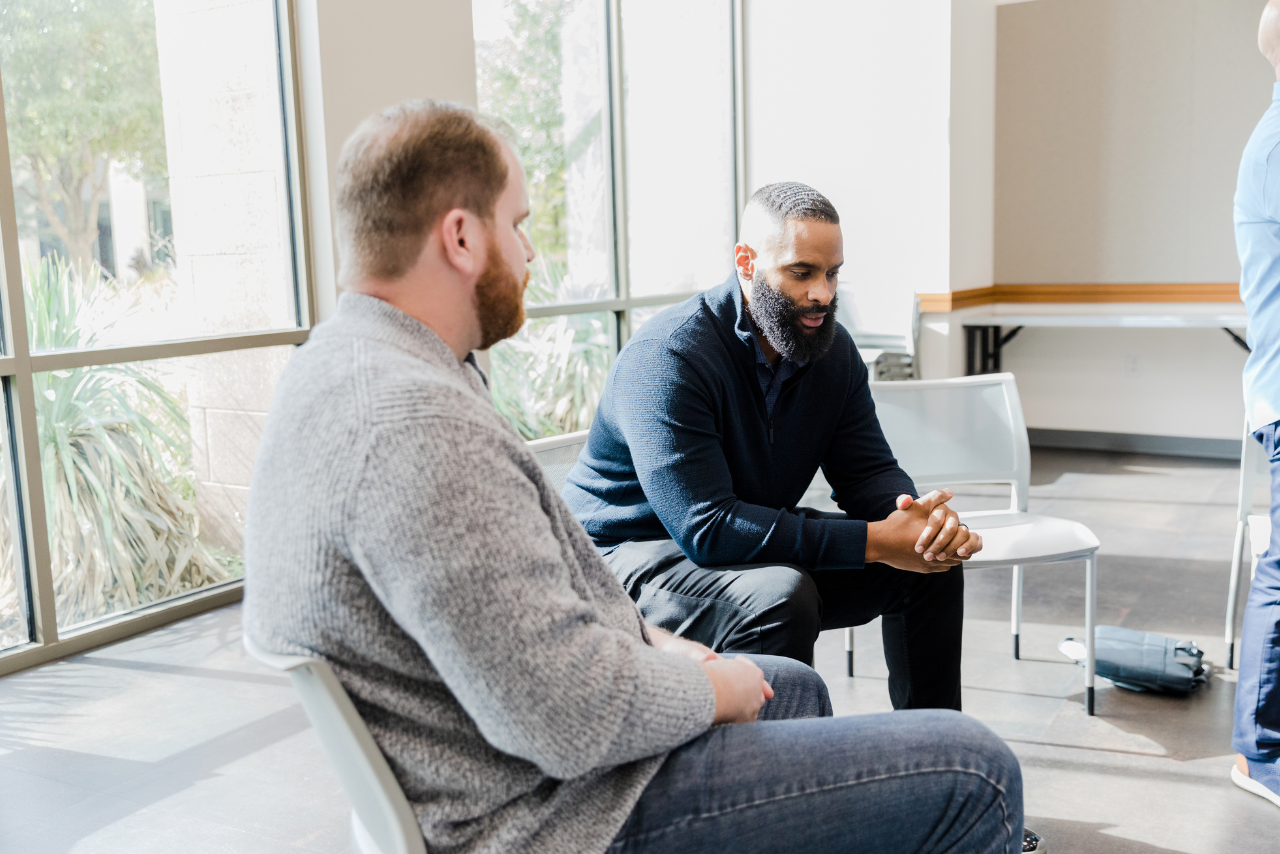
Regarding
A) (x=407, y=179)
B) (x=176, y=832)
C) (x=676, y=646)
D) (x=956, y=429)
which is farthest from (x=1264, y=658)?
(x=176, y=832)

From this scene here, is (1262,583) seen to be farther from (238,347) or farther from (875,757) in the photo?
(238,347)

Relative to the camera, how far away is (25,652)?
288cm

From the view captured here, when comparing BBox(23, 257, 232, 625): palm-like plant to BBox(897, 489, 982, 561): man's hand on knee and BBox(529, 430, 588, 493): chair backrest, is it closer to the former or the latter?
BBox(529, 430, 588, 493): chair backrest

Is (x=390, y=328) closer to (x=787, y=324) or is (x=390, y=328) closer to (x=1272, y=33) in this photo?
(x=787, y=324)

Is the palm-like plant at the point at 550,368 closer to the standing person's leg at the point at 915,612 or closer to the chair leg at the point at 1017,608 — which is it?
the chair leg at the point at 1017,608

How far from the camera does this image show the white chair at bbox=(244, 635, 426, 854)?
33.8 inches

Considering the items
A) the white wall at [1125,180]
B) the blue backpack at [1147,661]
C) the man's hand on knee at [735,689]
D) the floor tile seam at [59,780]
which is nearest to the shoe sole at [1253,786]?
the blue backpack at [1147,661]

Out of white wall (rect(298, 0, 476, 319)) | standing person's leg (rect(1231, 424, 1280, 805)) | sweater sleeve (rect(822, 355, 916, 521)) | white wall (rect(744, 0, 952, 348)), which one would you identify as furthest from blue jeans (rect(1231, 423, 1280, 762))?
white wall (rect(744, 0, 952, 348))

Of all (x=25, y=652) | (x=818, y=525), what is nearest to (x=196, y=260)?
(x=25, y=652)

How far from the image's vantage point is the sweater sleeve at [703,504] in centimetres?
176

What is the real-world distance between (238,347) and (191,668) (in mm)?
1074

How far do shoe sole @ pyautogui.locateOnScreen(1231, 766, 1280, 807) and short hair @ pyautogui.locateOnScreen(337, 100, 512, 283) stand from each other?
1.82 meters

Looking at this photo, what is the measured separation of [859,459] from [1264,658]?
2.68ft

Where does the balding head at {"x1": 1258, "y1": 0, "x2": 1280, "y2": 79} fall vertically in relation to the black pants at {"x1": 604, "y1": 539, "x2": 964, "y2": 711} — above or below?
above
